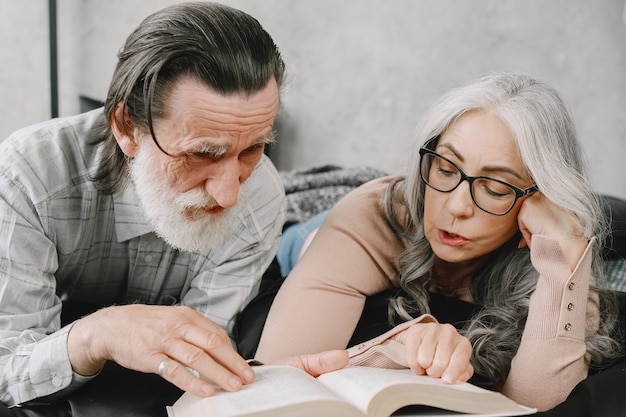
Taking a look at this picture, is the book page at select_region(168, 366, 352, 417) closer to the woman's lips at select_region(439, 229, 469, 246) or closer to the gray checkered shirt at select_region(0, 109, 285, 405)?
the gray checkered shirt at select_region(0, 109, 285, 405)

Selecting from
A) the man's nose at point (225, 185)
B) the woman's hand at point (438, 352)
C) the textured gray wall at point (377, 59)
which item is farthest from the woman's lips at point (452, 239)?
the textured gray wall at point (377, 59)

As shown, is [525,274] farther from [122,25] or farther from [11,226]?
[122,25]

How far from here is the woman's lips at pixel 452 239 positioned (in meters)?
1.62

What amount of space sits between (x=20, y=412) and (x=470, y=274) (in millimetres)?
1039

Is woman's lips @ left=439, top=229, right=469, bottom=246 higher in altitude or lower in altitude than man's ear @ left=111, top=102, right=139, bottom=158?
lower

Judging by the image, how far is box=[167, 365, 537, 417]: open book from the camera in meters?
1.04

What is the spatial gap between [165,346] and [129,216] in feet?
1.65

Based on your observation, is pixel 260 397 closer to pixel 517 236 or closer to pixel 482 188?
pixel 482 188

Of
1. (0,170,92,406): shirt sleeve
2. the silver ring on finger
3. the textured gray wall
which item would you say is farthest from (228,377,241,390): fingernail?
the textured gray wall

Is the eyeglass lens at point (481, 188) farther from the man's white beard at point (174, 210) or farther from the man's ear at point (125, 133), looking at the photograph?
the man's ear at point (125, 133)

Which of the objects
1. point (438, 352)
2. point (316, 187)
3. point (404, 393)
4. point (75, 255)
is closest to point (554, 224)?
point (438, 352)

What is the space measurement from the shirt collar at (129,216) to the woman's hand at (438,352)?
602 millimetres

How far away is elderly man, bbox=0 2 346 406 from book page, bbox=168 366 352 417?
0.04 m

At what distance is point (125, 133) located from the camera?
1.49 m
